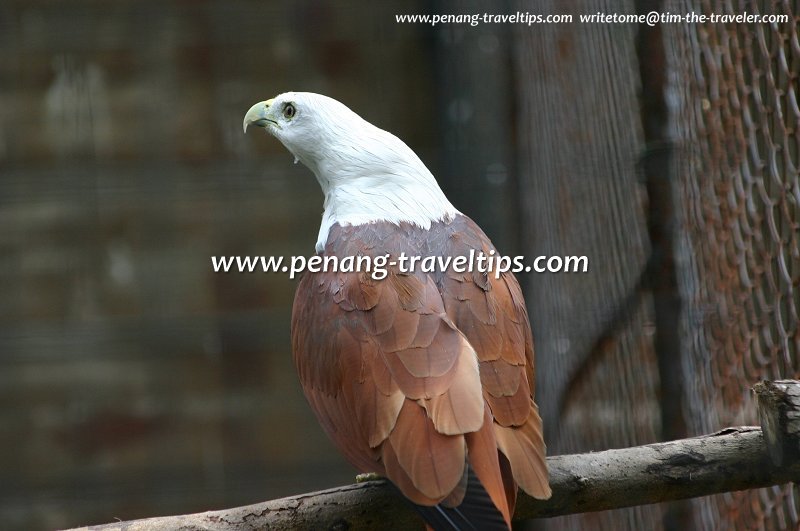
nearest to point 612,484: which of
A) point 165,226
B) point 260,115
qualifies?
point 260,115

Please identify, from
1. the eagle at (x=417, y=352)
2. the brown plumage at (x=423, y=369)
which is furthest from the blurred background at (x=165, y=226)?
the brown plumage at (x=423, y=369)

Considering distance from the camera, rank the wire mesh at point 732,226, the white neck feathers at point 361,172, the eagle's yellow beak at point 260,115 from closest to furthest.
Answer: the white neck feathers at point 361,172 < the wire mesh at point 732,226 < the eagle's yellow beak at point 260,115

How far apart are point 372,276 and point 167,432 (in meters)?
2.00

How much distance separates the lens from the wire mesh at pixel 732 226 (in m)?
1.61

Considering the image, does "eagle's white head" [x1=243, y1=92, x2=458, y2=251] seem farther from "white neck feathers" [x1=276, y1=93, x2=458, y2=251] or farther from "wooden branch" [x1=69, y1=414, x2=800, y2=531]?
"wooden branch" [x1=69, y1=414, x2=800, y2=531]

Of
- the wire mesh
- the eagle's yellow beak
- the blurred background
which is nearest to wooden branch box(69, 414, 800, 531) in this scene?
the wire mesh

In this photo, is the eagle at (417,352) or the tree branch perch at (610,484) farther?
the tree branch perch at (610,484)

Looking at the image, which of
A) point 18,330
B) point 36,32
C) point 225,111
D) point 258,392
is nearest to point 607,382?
point 258,392

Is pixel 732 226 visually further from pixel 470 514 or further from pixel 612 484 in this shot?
pixel 470 514

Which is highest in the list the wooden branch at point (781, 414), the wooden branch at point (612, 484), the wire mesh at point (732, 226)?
the wire mesh at point (732, 226)

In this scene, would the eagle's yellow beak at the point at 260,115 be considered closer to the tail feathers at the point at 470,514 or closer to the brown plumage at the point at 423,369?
the brown plumage at the point at 423,369

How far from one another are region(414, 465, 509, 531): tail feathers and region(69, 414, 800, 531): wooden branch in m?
0.15

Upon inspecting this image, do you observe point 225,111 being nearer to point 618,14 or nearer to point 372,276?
point 618,14

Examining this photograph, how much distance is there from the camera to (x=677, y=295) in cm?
165
